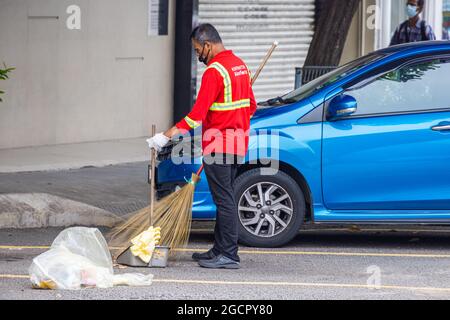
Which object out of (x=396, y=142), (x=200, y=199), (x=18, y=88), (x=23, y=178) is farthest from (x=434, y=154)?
(x=18, y=88)

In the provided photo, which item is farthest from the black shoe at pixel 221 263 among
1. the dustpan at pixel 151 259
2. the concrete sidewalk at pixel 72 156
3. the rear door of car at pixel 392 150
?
the concrete sidewalk at pixel 72 156

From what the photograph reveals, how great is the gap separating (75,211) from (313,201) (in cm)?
243

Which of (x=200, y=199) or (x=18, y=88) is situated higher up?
(x=18, y=88)

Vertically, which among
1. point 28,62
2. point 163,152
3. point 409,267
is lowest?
point 409,267

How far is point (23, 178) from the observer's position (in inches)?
496

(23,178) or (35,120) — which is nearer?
(23,178)

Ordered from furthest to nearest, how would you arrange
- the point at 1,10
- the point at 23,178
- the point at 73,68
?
the point at 73,68 → the point at 1,10 → the point at 23,178

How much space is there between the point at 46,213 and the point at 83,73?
4501 mm

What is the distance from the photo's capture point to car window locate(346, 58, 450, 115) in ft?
31.3

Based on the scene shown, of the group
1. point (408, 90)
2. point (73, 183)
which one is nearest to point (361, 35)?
point (73, 183)

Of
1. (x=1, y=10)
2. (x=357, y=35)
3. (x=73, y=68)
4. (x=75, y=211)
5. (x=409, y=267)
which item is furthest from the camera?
(x=357, y=35)

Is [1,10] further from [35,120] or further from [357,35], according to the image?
→ [357,35]

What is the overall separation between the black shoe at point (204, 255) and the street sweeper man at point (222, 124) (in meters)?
0.04

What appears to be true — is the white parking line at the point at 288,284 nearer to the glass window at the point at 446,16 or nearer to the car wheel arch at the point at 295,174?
the car wheel arch at the point at 295,174
